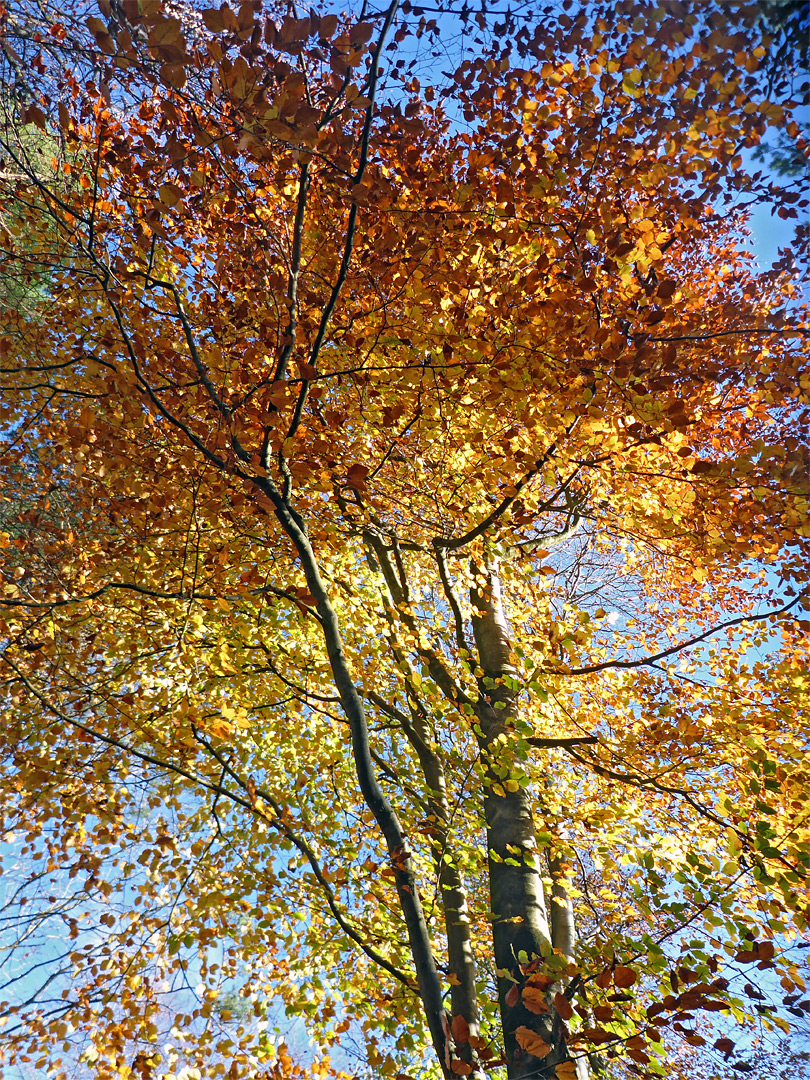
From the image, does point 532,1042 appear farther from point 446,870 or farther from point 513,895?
point 446,870

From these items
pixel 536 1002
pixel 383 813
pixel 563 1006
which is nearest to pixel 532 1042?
pixel 536 1002

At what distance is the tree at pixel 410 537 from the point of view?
17.5 ft

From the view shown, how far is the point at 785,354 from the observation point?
8422 millimetres

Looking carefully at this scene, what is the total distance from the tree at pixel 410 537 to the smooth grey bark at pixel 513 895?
34 mm

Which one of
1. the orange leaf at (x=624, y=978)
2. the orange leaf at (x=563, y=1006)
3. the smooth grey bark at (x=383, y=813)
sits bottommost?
the orange leaf at (x=563, y=1006)

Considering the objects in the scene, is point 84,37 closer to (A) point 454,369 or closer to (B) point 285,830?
(A) point 454,369

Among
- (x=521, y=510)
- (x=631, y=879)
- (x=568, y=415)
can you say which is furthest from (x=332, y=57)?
(x=631, y=879)

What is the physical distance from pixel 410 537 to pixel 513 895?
443cm

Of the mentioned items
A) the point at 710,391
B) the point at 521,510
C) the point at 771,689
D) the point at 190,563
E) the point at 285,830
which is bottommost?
the point at 285,830

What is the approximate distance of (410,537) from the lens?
7.99 m

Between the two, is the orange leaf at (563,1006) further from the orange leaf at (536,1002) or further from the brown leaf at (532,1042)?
the brown leaf at (532,1042)

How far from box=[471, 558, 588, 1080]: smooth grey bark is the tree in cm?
3

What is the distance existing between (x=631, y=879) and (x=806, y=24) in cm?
580

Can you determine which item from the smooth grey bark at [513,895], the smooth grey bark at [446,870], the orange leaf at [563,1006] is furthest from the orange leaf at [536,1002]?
the smooth grey bark at [446,870]
